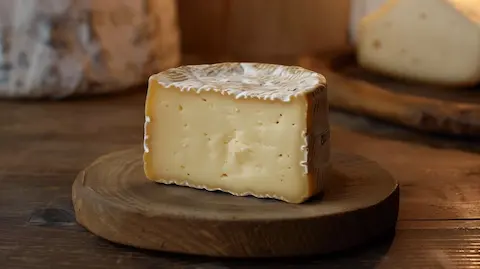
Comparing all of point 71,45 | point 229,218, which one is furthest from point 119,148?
point 229,218

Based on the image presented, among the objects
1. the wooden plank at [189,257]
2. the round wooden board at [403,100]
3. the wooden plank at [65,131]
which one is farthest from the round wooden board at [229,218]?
the round wooden board at [403,100]

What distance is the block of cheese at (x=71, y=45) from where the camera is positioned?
121cm

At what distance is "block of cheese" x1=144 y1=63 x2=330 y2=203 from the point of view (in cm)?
69

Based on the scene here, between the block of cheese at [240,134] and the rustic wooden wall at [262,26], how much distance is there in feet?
2.63

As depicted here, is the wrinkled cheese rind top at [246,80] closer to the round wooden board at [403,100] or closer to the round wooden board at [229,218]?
the round wooden board at [229,218]

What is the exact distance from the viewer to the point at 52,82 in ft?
4.07

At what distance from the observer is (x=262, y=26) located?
1.56m

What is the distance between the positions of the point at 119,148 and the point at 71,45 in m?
0.30

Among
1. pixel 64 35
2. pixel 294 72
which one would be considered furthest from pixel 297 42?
pixel 294 72

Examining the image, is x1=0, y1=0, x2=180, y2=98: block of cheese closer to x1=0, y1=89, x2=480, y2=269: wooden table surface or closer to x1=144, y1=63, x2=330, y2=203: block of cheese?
x1=0, y1=89, x2=480, y2=269: wooden table surface

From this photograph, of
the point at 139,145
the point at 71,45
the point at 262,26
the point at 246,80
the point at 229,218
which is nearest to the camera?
the point at 229,218

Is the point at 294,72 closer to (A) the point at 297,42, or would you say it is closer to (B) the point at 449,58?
(B) the point at 449,58

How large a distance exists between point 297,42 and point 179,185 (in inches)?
35.1

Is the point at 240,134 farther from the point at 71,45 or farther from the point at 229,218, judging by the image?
the point at 71,45
